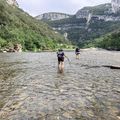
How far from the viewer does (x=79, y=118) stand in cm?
1862

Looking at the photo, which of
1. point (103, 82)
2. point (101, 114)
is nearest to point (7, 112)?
point (101, 114)

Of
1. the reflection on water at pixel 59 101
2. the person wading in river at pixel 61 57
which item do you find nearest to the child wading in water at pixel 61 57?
the person wading in river at pixel 61 57

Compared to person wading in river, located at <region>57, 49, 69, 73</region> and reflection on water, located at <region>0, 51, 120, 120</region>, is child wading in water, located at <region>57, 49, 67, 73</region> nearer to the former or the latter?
person wading in river, located at <region>57, 49, 69, 73</region>

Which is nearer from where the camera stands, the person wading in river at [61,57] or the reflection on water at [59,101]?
the reflection on water at [59,101]

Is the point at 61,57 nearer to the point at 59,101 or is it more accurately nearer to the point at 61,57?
the point at 61,57

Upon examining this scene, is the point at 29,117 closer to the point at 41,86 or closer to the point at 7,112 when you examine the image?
the point at 7,112

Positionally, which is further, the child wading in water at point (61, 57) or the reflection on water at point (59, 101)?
the child wading in water at point (61, 57)

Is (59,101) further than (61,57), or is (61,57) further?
(61,57)

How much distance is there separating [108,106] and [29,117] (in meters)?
6.30

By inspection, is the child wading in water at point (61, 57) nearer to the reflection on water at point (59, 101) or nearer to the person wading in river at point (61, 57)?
the person wading in river at point (61, 57)

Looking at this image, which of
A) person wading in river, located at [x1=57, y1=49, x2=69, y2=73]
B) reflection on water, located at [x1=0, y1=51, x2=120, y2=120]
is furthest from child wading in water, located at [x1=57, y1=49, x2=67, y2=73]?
reflection on water, located at [x1=0, y1=51, x2=120, y2=120]

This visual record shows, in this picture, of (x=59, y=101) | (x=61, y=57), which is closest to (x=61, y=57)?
(x=61, y=57)

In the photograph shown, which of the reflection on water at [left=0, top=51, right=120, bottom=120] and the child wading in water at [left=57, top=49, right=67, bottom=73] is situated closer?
the reflection on water at [left=0, top=51, right=120, bottom=120]

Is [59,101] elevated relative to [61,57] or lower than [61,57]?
lower
